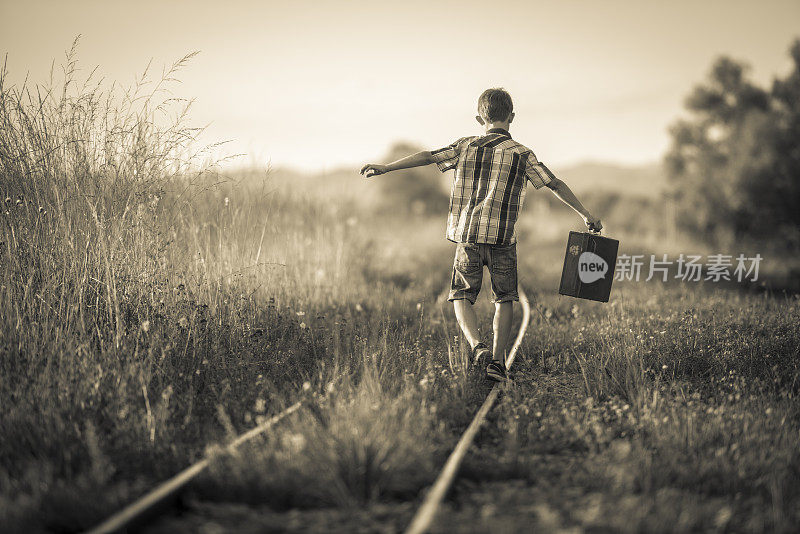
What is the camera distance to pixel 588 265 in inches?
241

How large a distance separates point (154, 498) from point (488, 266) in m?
3.38

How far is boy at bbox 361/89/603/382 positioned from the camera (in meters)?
5.55

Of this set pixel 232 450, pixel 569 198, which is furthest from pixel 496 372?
pixel 232 450

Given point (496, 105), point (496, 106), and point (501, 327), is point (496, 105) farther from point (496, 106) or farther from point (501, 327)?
point (501, 327)

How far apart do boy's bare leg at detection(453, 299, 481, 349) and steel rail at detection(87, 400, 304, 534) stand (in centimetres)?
223

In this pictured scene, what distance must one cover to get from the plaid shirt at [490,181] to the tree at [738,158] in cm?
2218

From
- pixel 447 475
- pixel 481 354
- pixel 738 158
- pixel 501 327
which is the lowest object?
pixel 447 475

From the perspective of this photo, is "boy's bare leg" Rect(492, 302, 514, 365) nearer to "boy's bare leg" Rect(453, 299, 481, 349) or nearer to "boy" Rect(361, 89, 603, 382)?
"boy" Rect(361, 89, 603, 382)

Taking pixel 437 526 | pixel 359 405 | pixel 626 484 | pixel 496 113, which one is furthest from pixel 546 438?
pixel 496 113

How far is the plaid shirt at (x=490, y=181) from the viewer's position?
5.54 metres

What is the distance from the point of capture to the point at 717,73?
1278 inches

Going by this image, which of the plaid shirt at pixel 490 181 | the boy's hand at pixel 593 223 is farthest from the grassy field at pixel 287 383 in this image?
the boy's hand at pixel 593 223

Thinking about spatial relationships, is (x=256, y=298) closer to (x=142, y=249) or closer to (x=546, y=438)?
(x=142, y=249)

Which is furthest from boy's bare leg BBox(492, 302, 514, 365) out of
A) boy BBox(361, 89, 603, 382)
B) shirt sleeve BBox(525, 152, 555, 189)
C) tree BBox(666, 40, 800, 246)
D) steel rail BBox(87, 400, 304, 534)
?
tree BBox(666, 40, 800, 246)
